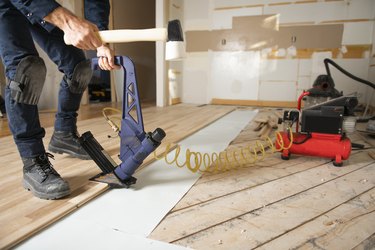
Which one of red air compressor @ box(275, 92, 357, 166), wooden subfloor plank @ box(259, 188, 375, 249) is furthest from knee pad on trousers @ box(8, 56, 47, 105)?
red air compressor @ box(275, 92, 357, 166)

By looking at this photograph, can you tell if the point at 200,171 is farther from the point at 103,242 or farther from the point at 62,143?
the point at 62,143

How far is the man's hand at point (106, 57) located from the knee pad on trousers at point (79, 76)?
A: 0.26 m

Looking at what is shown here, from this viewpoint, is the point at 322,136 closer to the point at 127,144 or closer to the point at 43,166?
the point at 127,144

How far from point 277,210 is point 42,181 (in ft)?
2.87

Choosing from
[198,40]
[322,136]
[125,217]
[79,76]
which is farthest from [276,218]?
[198,40]

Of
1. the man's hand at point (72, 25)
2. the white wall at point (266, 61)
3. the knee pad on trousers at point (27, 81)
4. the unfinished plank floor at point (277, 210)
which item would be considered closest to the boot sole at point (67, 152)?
the knee pad on trousers at point (27, 81)

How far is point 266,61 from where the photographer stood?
4.05 m

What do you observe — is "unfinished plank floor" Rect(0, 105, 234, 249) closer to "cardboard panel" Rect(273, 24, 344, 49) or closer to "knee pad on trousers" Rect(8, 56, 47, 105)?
"knee pad on trousers" Rect(8, 56, 47, 105)

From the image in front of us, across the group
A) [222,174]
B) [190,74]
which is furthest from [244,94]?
[222,174]

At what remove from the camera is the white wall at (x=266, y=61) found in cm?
365

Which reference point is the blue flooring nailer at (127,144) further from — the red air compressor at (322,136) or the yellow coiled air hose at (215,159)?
the red air compressor at (322,136)

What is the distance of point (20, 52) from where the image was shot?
1000 mm

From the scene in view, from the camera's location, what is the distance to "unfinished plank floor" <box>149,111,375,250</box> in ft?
2.65

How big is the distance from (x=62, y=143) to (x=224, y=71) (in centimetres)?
322
